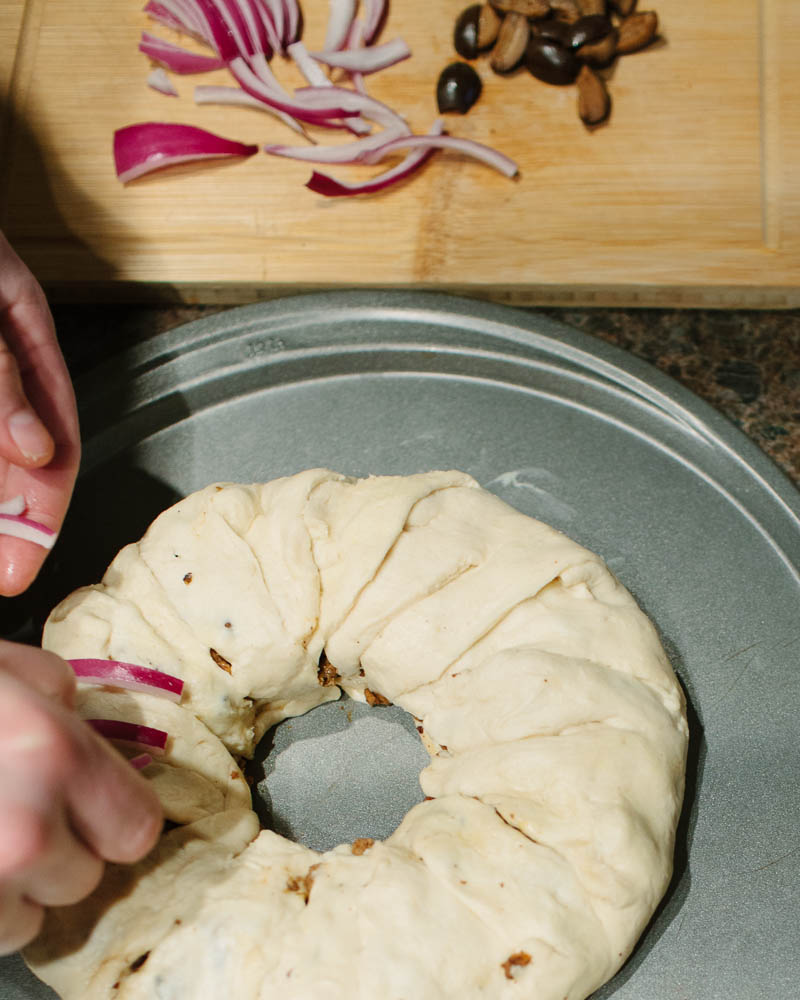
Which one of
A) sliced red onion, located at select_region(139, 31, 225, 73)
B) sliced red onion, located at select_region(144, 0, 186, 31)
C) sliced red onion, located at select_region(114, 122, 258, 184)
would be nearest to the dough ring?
sliced red onion, located at select_region(114, 122, 258, 184)

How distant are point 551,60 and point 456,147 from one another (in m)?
0.28

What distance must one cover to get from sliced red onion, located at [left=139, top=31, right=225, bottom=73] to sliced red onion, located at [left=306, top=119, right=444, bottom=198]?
15.0 inches

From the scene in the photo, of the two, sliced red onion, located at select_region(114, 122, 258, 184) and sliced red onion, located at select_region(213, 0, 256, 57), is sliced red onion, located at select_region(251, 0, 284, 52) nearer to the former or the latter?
sliced red onion, located at select_region(213, 0, 256, 57)

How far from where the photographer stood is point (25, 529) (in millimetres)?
1532

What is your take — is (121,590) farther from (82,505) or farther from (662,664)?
(662,664)

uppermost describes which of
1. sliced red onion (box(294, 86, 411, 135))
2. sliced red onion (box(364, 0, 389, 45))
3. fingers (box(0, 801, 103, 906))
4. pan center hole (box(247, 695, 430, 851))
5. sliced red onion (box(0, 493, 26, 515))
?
sliced red onion (box(364, 0, 389, 45))

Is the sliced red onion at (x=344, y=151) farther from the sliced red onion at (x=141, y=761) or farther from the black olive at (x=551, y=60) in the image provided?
the sliced red onion at (x=141, y=761)

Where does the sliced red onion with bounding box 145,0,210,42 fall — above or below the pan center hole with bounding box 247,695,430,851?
above

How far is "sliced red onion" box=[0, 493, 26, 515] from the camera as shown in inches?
60.4

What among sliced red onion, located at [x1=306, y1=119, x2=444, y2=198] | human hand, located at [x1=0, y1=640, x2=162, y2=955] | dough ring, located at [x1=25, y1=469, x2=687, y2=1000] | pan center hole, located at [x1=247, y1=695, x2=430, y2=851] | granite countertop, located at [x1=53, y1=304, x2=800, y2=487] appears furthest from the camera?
sliced red onion, located at [x1=306, y1=119, x2=444, y2=198]

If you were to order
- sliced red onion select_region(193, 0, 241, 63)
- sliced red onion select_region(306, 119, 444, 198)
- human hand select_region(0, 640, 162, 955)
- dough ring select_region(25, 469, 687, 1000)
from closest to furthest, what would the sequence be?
human hand select_region(0, 640, 162, 955), dough ring select_region(25, 469, 687, 1000), sliced red onion select_region(306, 119, 444, 198), sliced red onion select_region(193, 0, 241, 63)

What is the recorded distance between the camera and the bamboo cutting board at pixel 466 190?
1959 millimetres

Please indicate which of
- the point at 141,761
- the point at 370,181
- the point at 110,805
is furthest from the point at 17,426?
the point at 370,181

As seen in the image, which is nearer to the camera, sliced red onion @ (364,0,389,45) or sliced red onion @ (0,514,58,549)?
sliced red onion @ (0,514,58,549)
